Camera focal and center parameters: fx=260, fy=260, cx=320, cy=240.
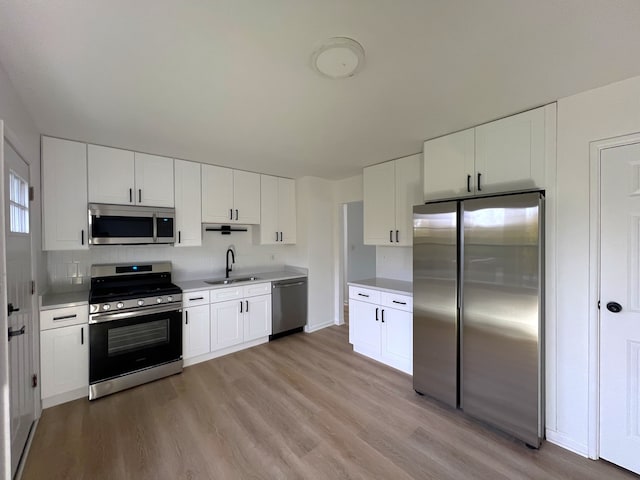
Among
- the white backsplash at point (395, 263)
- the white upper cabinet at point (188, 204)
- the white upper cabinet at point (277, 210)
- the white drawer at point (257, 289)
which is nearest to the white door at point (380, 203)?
the white backsplash at point (395, 263)

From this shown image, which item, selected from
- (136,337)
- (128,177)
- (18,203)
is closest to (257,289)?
(136,337)

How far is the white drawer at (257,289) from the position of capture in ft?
11.8

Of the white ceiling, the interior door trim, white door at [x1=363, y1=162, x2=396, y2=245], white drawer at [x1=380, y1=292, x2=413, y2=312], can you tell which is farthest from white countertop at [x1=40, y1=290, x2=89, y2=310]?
the interior door trim

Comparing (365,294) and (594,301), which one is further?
(365,294)

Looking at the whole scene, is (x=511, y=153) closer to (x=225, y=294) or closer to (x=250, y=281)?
(x=250, y=281)

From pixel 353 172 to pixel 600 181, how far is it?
2.68m

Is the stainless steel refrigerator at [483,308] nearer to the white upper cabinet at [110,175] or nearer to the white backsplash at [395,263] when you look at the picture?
the white backsplash at [395,263]

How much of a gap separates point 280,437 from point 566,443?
2.10 metres

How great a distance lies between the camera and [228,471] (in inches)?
67.7

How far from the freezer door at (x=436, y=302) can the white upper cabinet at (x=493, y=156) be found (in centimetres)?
33

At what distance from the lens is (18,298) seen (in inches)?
68.9

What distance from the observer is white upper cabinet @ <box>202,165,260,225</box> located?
3.48 meters

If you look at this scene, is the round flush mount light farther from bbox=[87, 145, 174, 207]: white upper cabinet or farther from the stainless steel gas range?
the stainless steel gas range

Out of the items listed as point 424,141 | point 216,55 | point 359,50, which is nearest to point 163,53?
point 216,55
